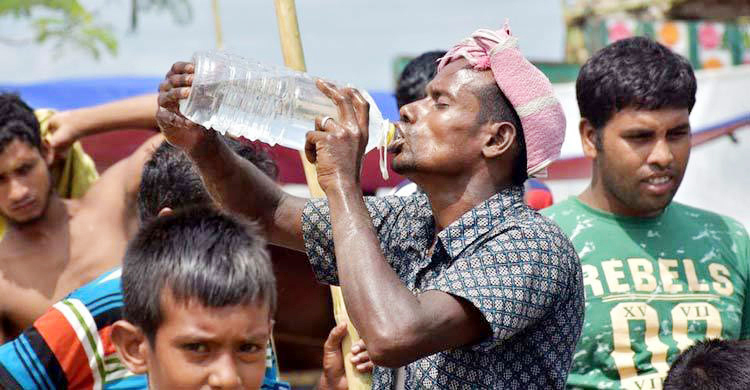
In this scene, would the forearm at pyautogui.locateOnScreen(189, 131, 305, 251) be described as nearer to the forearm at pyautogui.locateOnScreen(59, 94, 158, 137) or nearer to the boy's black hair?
the boy's black hair

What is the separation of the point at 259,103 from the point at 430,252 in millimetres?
635

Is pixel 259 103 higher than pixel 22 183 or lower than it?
higher

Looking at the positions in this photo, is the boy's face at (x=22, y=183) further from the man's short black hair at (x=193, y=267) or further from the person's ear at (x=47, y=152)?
the man's short black hair at (x=193, y=267)

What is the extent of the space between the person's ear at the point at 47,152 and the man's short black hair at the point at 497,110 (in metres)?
1.98

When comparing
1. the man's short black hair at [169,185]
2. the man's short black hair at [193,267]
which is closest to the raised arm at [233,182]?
the man's short black hair at [169,185]

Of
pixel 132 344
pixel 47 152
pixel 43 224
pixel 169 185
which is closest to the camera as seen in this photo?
pixel 132 344

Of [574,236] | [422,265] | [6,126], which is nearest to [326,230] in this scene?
[422,265]

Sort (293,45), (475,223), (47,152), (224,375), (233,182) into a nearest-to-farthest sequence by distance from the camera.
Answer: (224,375)
(475,223)
(233,182)
(293,45)
(47,152)

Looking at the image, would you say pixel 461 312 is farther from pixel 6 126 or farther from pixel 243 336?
pixel 6 126

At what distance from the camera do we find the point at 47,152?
408 centimetres

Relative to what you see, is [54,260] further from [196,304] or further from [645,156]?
[645,156]

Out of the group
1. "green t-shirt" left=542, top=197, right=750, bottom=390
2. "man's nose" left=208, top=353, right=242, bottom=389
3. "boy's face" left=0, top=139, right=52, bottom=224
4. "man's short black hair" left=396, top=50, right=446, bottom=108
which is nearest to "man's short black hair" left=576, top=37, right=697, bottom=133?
"green t-shirt" left=542, top=197, right=750, bottom=390

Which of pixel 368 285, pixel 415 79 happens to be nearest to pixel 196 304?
pixel 368 285

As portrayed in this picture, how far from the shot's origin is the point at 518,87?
266cm
